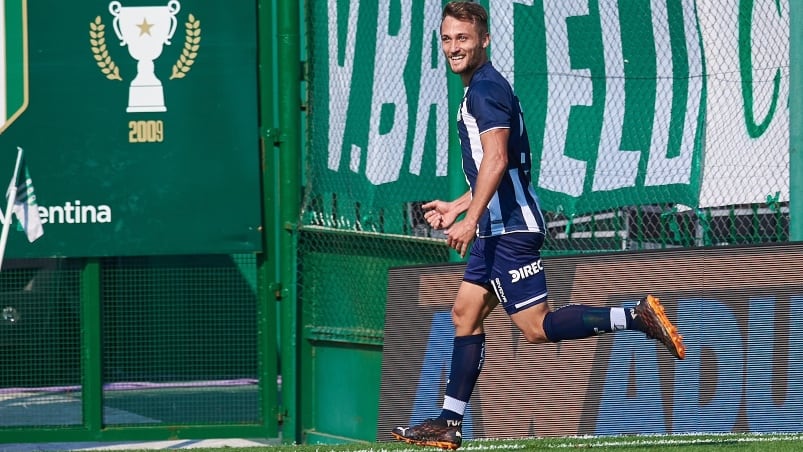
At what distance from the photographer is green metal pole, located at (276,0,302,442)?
9.44 m

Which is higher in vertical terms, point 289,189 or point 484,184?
point 484,184

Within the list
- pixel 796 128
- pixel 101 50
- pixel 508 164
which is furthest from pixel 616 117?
pixel 101 50

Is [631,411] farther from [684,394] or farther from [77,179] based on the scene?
[77,179]

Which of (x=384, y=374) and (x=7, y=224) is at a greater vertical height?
(x=7, y=224)

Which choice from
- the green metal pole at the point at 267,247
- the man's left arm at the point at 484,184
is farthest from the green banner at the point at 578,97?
the man's left arm at the point at 484,184

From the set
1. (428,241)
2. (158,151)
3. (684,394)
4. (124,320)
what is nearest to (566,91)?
(428,241)

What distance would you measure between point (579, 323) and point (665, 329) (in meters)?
0.39

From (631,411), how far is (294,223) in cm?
305

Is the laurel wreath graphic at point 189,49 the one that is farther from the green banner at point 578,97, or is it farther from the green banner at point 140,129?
the green banner at point 578,97

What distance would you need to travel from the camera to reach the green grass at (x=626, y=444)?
6410mm

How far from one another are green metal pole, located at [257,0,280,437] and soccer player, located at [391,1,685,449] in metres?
3.31

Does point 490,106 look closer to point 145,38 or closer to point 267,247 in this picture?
point 267,247

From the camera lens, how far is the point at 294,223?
9484 mm

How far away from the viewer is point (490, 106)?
6.02m
